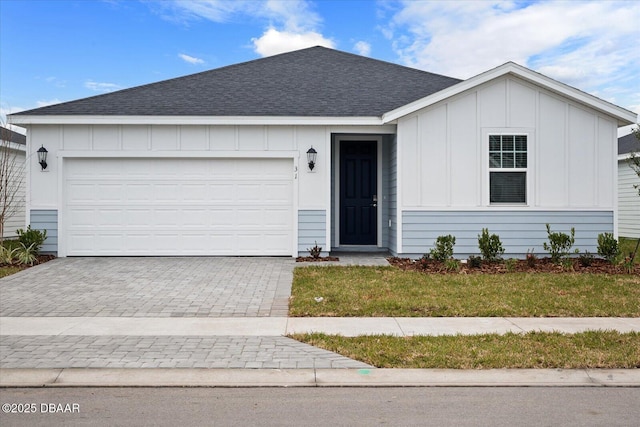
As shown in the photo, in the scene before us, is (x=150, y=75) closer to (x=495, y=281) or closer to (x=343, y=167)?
(x=343, y=167)

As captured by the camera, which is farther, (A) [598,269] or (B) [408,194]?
(B) [408,194]

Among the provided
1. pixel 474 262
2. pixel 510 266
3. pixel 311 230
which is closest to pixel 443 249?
pixel 474 262

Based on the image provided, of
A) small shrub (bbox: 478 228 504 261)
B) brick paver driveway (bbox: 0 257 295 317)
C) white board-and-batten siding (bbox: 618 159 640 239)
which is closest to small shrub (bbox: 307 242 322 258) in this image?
brick paver driveway (bbox: 0 257 295 317)

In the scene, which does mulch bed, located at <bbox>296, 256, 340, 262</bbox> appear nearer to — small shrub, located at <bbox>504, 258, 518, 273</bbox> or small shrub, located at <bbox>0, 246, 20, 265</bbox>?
small shrub, located at <bbox>504, 258, 518, 273</bbox>

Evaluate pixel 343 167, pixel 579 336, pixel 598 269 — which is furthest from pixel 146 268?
pixel 598 269

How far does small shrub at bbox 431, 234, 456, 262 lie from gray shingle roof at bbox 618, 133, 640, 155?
39.3 ft

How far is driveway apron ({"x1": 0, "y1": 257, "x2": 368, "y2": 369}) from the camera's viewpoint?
19.1 ft

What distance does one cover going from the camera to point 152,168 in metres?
13.9

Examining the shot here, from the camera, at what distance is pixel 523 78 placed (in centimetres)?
1321

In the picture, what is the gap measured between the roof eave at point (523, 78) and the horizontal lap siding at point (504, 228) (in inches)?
94.9

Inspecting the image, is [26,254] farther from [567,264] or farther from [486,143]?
[567,264]

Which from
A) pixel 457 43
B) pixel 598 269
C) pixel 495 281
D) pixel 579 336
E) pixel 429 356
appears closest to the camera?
pixel 429 356

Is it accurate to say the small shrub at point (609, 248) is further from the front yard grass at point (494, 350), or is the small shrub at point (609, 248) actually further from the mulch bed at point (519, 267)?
the front yard grass at point (494, 350)

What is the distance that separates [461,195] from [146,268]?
7.52m
